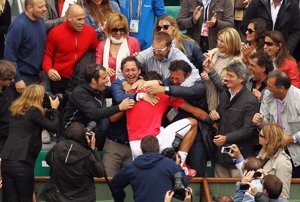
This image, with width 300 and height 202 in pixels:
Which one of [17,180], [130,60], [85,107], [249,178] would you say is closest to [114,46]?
[130,60]

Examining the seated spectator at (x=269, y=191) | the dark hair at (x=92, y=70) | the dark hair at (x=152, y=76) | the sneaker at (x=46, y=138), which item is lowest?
the sneaker at (x=46, y=138)

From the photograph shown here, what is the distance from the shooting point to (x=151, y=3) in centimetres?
1108

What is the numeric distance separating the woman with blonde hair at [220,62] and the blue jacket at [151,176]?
1718mm

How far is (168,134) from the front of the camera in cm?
930

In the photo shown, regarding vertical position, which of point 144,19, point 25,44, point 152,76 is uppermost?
point 144,19

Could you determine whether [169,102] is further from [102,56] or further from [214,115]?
[102,56]

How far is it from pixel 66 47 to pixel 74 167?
2.12 m

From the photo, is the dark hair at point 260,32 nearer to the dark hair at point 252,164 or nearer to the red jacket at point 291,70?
the red jacket at point 291,70

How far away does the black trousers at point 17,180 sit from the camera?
8844mm

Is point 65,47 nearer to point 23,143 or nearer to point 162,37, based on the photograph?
point 162,37

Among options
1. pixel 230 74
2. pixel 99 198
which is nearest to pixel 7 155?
pixel 99 198

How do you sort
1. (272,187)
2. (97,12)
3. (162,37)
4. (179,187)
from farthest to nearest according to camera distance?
(97,12)
(162,37)
(179,187)
(272,187)

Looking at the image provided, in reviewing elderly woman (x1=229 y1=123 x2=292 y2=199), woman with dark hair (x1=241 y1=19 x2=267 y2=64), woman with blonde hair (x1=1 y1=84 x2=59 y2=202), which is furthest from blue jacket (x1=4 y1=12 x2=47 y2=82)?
elderly woman (x1=229 y1=123 x2=292 y2=199)

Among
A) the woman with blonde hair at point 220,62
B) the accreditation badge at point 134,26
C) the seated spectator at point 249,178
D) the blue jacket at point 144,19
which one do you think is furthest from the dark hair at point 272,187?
the accreditation badge at point 134,26
